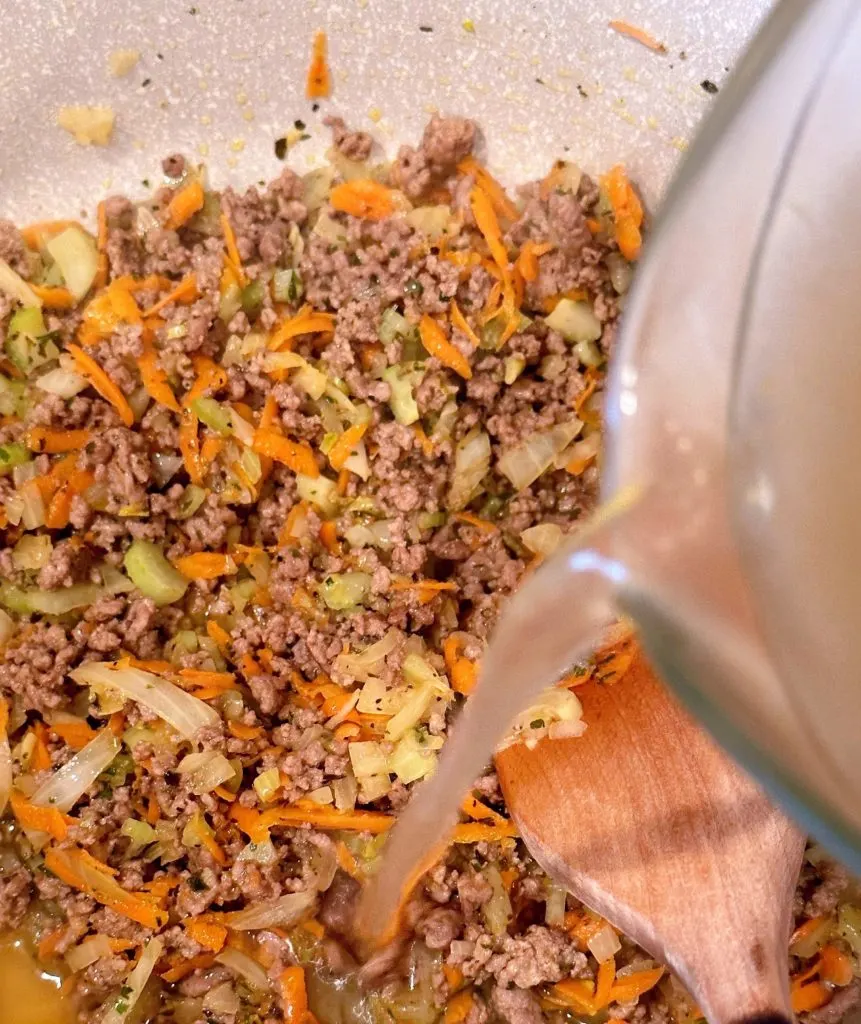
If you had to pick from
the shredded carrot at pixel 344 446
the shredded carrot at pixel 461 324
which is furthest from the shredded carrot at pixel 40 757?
the shredded carrot at pixel 461 324

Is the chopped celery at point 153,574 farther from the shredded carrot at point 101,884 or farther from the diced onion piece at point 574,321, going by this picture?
the diced onion piece at point 574,321

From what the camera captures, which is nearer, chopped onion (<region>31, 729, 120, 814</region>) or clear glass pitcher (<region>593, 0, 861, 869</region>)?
clear glass pitcher (<region>593, 0, 861, 869</region>)

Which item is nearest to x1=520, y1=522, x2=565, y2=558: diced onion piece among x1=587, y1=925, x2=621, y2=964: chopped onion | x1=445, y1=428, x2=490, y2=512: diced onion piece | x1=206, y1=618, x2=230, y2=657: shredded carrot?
x1=445, y1=428, x2=490, y2=512: diced onion piece

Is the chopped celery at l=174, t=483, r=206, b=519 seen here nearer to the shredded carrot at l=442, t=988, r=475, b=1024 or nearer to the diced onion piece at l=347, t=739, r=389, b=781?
the diced onion piece at l=347, t=739, r=389, b=781

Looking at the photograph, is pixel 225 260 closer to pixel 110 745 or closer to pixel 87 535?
pixel 87 535

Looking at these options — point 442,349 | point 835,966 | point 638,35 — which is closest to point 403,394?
point 442,349

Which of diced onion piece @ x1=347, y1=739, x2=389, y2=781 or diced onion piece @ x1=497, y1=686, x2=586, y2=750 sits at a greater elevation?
diced onion piece @ x1=497, y1=686, x2=586, y2=750
